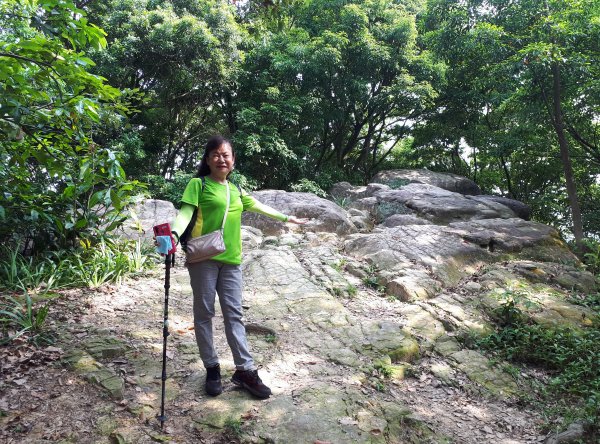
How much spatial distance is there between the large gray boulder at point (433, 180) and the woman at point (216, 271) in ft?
44.1

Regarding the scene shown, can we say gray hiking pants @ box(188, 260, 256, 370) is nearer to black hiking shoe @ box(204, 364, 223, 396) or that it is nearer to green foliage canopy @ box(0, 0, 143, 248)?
black hiking shoe @ box(204, 364, 223, 396)

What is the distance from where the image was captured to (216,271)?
128 inches

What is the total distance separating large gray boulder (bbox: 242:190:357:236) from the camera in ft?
33.1

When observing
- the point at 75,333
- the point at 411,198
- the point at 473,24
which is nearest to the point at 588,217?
the point at 411,198

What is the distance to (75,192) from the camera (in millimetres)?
5129

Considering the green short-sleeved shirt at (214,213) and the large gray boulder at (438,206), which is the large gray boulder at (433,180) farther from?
the green short-sleeved shirt at (214,213)

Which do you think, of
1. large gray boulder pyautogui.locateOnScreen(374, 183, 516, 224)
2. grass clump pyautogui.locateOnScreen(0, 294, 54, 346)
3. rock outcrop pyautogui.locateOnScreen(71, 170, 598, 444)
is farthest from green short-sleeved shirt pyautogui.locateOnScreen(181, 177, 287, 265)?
large gray boulder pyautogui.locateOnScreen(374, 183, 516, 224)

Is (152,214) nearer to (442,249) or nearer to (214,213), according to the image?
(442,249)

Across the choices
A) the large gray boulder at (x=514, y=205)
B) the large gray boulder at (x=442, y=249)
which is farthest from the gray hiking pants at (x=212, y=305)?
the large gray boulder at (x=514, y=205)

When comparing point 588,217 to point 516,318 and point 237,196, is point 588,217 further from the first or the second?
point 237,196

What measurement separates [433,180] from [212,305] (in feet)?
50.1

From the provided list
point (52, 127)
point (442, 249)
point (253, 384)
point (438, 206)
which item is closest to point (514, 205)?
point (438, 206)

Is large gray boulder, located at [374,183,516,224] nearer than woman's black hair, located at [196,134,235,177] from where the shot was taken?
No

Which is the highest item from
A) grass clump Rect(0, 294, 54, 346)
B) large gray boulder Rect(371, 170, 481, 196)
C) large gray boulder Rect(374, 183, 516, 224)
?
large gray boulder Rect(371, 170, 481, 196)
